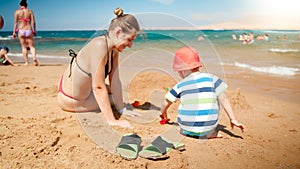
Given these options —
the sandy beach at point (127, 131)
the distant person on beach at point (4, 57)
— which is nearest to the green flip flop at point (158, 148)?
the sandy beach at point (127, 131)

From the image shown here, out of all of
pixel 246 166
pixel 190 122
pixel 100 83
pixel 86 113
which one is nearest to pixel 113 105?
pixel 86 113

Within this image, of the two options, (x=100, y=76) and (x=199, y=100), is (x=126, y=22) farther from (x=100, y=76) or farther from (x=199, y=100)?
(x=199, y=100)

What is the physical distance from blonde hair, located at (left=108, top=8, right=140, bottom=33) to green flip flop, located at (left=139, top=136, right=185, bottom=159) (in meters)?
1.01

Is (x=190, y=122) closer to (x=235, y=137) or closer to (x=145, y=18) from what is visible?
(x=235, y=137)

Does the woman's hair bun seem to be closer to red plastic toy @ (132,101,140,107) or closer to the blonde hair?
the blonde hair

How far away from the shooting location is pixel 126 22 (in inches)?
86.8

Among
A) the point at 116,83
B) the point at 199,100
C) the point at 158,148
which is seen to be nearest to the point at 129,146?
the point at 158,148

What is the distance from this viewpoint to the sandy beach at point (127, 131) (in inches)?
71.9

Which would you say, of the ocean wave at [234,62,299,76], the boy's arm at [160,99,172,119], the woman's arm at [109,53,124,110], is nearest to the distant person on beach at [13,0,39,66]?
the woman's arm at [109,53,124,110]

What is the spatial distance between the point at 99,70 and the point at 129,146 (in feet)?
2.52

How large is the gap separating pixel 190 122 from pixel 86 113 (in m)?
1.16

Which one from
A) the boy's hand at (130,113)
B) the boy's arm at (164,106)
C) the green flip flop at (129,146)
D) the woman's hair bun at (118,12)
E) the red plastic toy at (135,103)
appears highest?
the woman's hair bun at (118,12)

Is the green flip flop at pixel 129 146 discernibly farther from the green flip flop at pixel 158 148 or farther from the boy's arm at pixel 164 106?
the boy's arm at pixel 164 106

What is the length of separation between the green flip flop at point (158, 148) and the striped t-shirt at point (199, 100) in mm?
255
